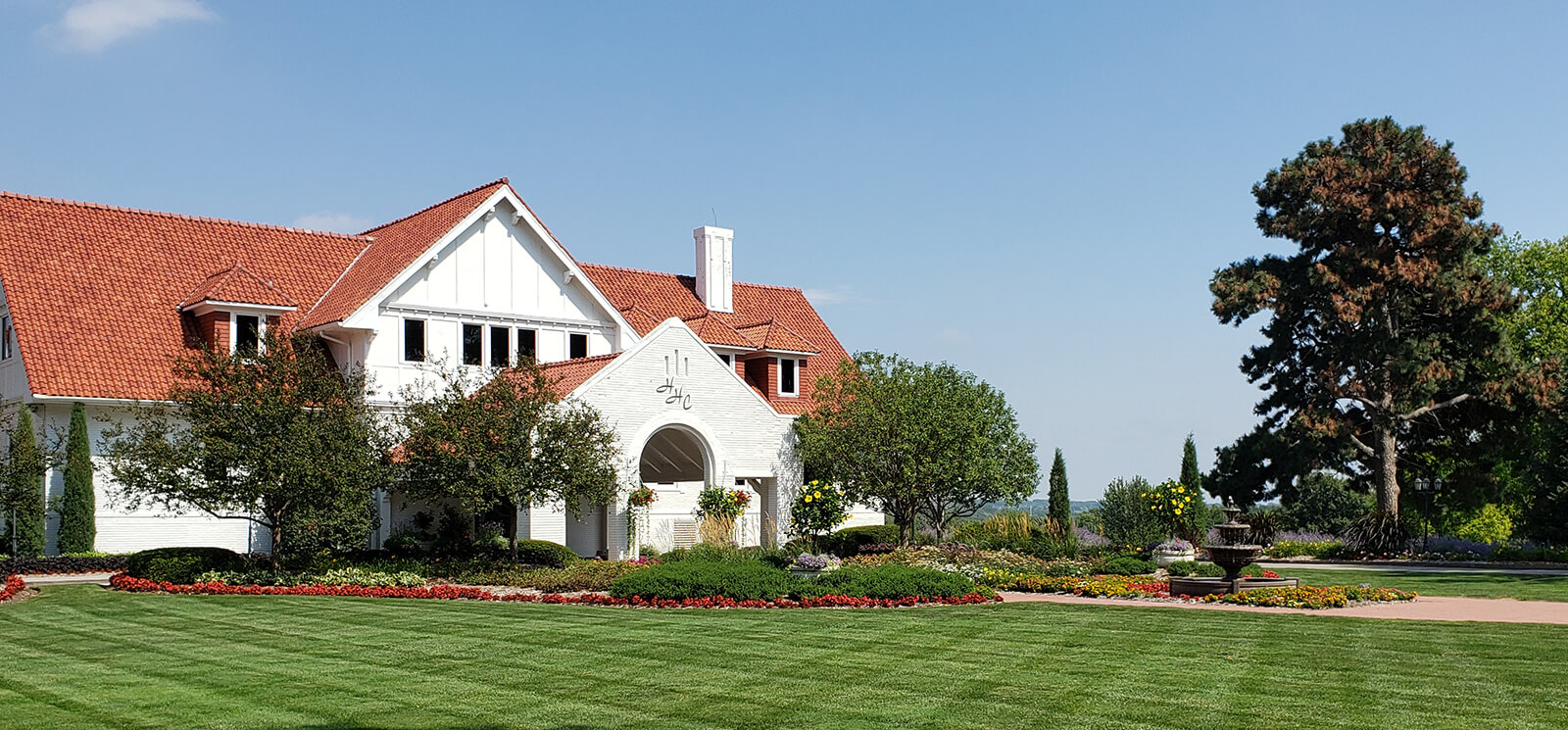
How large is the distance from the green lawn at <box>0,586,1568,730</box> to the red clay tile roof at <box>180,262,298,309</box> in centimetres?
1461

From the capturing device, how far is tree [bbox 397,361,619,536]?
86.7 feet

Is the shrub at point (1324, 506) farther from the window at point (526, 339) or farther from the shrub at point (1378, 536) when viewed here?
the window at point (526, 339)

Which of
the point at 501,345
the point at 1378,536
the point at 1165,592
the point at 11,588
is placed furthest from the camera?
the point at 1378,536

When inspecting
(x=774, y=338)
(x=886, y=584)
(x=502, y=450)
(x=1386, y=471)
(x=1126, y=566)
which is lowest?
(x=1126, y=566)

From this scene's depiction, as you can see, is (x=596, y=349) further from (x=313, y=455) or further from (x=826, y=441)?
(x=313, y=455)

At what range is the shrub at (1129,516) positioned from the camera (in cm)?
3691

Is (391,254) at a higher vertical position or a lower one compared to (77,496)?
higher

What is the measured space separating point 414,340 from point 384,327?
3.30 feet

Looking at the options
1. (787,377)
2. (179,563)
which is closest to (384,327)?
(179,563)

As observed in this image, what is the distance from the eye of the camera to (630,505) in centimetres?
3069

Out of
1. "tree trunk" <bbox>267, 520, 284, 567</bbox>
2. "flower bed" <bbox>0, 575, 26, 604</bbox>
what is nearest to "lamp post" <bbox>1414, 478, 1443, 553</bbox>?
"tree trunk" <bbox>267, 520, 284, 567</bbox>

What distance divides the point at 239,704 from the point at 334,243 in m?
29.7

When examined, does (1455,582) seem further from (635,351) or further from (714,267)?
(714,267)

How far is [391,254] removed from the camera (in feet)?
118
